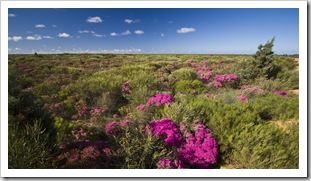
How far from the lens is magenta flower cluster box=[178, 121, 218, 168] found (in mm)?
3137

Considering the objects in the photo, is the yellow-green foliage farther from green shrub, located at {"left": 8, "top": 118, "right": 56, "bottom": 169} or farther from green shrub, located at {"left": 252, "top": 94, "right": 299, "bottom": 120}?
green shrub, located at {"left": 252, "top": 94, "right": 299, "bottom": 120}

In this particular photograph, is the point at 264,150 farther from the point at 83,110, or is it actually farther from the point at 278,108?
the point at 83,110

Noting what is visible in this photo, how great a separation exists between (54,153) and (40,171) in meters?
0.31

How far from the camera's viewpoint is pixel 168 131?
11.0 ft

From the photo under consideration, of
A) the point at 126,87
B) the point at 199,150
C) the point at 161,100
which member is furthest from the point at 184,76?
the point at 199,150

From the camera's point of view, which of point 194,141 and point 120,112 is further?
point 120,112

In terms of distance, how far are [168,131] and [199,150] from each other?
591 mm

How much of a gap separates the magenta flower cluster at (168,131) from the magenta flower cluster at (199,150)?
5.9 inches

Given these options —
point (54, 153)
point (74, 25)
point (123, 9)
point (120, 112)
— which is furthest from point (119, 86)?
point (54, 153)

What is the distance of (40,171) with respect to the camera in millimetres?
2840

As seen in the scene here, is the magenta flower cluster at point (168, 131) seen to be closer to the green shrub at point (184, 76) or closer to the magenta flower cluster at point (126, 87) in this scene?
the magenta flower cluster at point (126, 87)

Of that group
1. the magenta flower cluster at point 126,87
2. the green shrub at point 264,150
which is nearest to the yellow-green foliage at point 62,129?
the magenta flower cluster at point 126,87

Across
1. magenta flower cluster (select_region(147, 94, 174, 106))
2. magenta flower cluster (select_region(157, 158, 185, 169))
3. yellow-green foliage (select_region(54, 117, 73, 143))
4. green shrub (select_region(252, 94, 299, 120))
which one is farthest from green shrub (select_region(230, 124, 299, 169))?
yellow-green foliage (select_region(54, 117, 73, 143))

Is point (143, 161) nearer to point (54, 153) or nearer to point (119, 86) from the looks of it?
point (54, 153)
